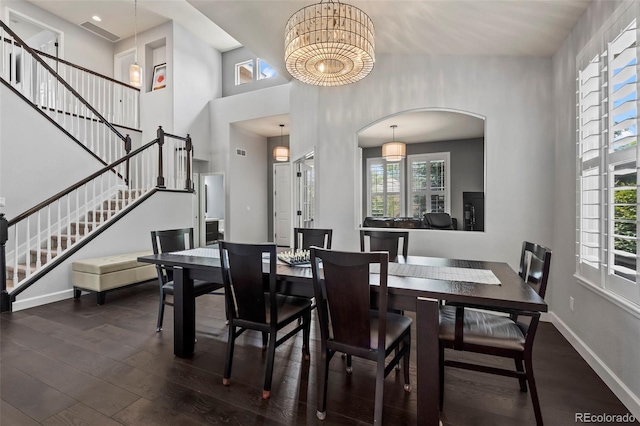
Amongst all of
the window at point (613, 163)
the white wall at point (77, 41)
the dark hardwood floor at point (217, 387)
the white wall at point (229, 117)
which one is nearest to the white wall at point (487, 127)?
the window at point (613, 163)

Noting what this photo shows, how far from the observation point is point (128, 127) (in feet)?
22.5

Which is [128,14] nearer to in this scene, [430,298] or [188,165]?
[188,165]

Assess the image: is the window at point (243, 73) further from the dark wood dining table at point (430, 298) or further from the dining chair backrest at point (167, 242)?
the dark wood dining table at point (430, 298)

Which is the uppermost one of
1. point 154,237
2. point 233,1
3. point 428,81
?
point 233,1

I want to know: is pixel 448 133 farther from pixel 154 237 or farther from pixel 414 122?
pixel 154 237

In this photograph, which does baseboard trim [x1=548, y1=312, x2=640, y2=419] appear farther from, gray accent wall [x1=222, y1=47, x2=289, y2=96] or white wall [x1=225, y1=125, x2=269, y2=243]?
gray accent wall [x1=222, y1=47, x2=289, y2=96]

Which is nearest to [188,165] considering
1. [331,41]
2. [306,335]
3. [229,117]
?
[229,117]

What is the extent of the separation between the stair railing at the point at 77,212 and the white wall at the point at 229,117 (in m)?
1.15

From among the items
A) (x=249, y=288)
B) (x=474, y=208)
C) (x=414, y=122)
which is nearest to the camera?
(x=249, y=288)

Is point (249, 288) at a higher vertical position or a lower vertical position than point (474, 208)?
lower

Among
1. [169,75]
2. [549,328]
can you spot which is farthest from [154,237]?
[169,75]

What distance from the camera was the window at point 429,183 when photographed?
7.61 metres

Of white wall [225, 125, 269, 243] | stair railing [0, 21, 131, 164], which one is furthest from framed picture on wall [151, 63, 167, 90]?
white wall [225, 125, 269, 243]

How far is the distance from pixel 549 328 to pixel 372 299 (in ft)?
7.76
